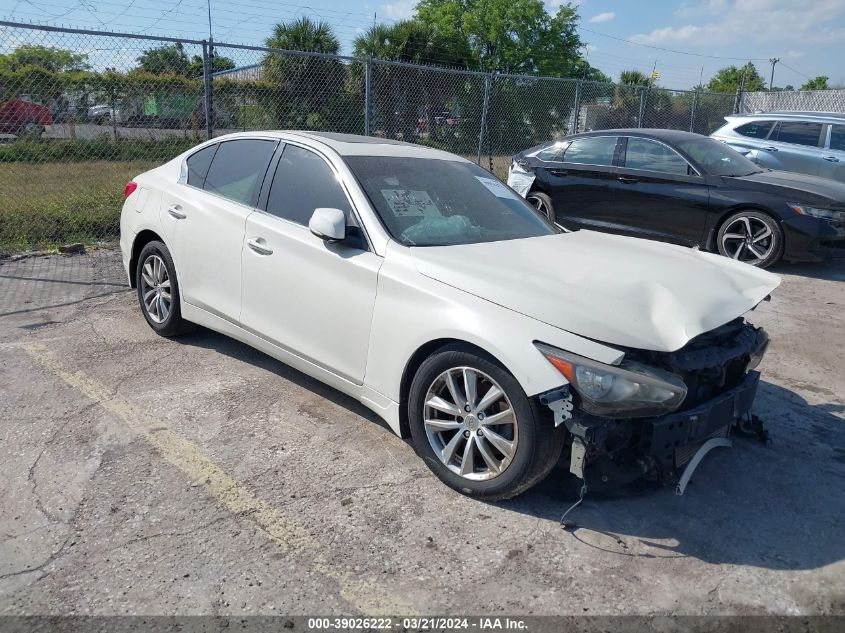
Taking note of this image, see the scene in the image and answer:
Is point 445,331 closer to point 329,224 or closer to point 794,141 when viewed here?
point 329,224

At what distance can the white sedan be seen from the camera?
306 centimetres

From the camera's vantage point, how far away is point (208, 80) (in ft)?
28.2

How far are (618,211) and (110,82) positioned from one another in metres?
6.40

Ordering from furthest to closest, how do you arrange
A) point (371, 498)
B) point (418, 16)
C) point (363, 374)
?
point (418, 16)
point (363, 374)
point (371, 498)

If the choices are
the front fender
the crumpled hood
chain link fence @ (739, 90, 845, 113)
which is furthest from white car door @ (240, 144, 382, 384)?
chain link fence @ (739, 90, 845, 113)

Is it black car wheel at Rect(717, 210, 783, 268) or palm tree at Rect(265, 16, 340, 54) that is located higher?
palm tree at Rect(265, 16, 340, 54)

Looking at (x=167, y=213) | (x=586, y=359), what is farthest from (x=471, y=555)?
(x=167, y=213)

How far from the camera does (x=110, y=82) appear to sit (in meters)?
8.78

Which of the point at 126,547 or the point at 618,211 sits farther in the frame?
the point at 618,211

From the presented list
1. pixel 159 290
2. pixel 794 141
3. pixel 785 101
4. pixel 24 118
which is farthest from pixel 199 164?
pixel 785 101

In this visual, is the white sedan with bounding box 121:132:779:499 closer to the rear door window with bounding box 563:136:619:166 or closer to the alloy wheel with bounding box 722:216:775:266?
the alloy wheel with bounding box 722:216:775:266

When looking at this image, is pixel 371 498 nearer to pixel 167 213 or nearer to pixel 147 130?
pixel 167 213

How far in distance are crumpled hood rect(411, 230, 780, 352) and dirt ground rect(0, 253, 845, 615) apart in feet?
2.95

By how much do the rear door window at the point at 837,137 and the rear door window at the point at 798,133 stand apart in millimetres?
190
